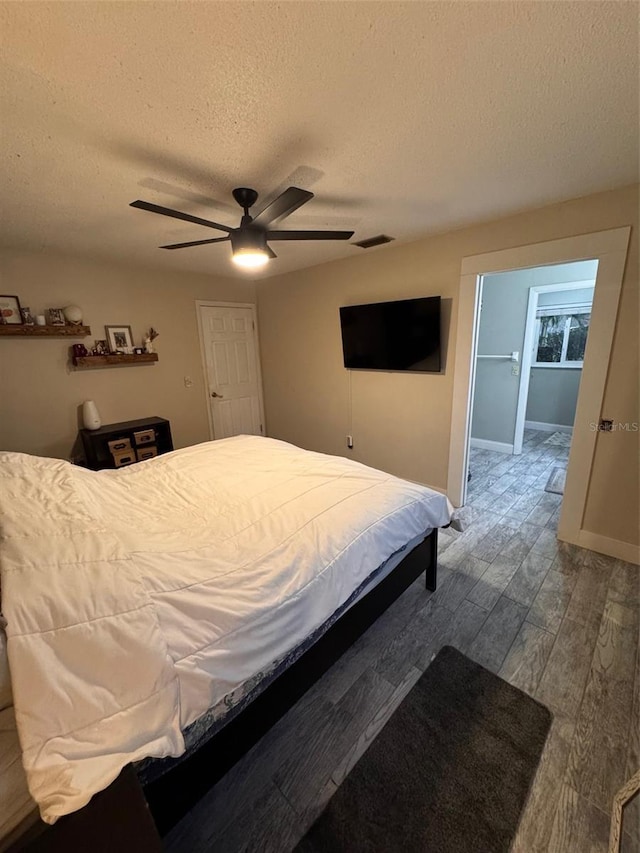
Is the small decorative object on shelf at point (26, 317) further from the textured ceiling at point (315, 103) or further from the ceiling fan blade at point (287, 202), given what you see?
the ceiling fan blade at point (287, 202)

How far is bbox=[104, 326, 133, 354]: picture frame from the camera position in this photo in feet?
10.9

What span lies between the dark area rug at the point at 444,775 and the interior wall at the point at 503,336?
3585 mm

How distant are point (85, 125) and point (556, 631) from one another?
10.6 feet

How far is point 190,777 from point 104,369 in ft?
11.0

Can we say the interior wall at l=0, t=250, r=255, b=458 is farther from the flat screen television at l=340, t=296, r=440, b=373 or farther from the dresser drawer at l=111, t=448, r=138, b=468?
the flat screen television at l=340, t=296, r=440, b=373

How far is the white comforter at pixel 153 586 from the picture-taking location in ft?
2.49

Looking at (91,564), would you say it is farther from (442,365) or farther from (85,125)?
(442,365)

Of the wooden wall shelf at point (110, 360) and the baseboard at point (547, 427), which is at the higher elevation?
the wooden wall shelf at point (110, 360)

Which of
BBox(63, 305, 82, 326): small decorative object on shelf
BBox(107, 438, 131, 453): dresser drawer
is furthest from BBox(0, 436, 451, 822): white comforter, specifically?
BBox(63, 305, 82, 326): small decorative object on shelf

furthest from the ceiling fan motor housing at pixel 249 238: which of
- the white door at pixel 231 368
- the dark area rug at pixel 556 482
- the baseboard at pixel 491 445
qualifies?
the baseboard at pixel 491 445

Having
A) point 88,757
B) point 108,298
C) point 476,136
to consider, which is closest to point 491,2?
point 476,136

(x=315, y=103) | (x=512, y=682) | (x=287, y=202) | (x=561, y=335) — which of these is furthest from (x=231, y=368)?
(x=561, y=335)

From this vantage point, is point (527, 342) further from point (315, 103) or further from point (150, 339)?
point (150, 339)

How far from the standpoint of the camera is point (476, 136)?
145cm
